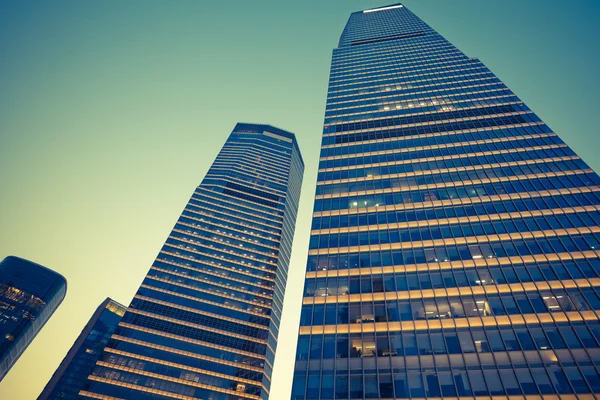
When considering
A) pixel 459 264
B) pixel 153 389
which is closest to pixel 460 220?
pixel 459 264

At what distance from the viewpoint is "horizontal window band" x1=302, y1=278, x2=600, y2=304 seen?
37625mm

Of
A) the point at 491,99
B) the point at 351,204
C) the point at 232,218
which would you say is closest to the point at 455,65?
the point at 491,99

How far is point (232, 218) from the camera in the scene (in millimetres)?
133500

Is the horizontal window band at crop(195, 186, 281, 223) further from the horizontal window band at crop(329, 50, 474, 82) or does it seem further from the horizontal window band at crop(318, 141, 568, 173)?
the horizontal window band at crop(318, 141, 568, 173)

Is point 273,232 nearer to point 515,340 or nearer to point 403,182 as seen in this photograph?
point 403,182

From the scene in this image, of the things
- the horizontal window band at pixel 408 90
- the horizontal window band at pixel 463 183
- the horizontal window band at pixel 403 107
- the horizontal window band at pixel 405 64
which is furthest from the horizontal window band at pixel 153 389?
the horizontal window band at pixel 405 64

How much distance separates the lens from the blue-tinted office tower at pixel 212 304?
87875 mm

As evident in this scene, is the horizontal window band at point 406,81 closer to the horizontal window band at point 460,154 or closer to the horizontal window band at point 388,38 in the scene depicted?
the horizontal window band at point 460,154

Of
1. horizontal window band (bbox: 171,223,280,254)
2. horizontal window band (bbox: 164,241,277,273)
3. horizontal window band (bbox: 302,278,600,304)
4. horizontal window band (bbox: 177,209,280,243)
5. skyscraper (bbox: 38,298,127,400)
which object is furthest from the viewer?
skyscraper (bbox: 38,298,127,400)

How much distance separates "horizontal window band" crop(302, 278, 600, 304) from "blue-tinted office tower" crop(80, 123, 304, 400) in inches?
2524

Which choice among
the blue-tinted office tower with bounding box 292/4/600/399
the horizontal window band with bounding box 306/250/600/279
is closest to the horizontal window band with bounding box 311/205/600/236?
the blue-tinted office tower with bounding box 292/4/600/399

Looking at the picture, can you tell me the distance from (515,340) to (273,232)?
359 feet

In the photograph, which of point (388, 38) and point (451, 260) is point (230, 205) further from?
point (451, 260)

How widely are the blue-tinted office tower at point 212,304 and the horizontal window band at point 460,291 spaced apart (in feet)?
210
